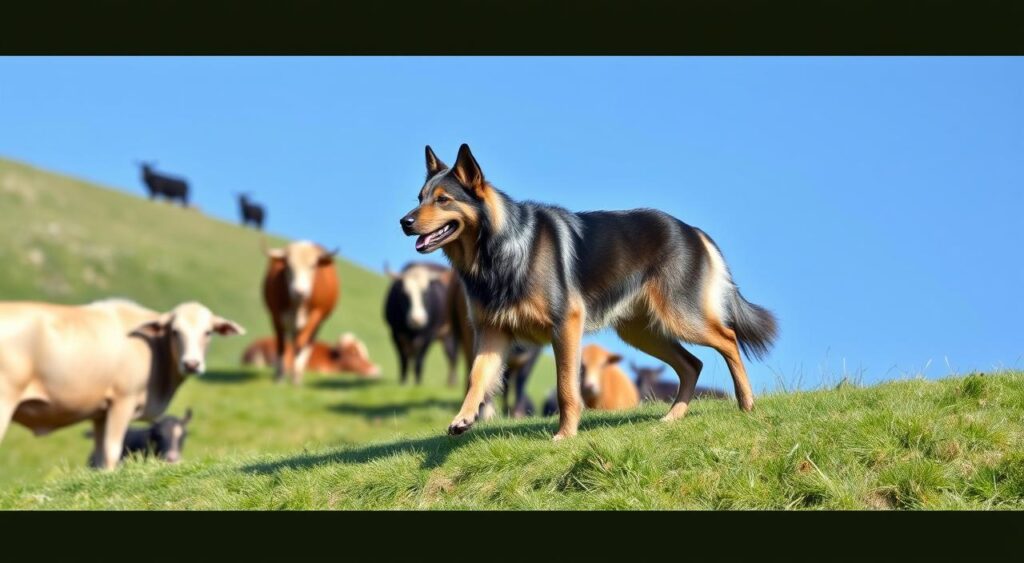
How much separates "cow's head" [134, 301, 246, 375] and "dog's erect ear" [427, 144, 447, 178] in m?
6.91

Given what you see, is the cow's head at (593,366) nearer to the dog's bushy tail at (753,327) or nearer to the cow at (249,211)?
the dog's bushy tail at (753,327)

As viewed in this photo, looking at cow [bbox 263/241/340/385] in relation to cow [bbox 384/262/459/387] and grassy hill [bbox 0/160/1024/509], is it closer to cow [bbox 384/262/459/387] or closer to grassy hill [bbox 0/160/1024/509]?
cow [bbox 384/262/459/387]

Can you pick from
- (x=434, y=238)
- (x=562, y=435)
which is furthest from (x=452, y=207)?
(x=562, y=435)

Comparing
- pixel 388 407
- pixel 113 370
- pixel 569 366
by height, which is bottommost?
pixel 388 407

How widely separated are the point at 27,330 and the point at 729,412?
8.73m

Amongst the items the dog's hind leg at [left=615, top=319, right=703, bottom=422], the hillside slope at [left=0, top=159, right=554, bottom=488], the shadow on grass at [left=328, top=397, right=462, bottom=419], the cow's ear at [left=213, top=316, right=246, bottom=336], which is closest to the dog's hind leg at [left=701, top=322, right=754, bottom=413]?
the dog's hind leg at [left=615, top=319, right=703, bottom=422]

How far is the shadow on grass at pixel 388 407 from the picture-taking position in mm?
25172

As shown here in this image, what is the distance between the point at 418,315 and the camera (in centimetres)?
2847

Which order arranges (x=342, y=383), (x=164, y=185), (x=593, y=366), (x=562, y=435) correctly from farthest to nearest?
(x=164, y=185), (x=342, y=383), (x=593, y=366), (x=562, y=435)

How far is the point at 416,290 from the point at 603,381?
33.4 ft

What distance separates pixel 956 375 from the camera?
10.5 m

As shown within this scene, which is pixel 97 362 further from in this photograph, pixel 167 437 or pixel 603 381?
pixel 603 381
